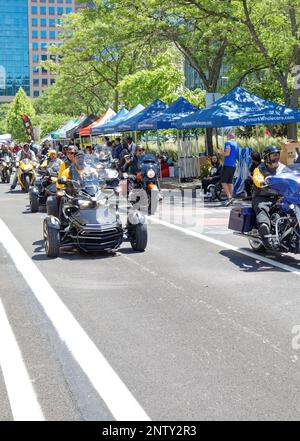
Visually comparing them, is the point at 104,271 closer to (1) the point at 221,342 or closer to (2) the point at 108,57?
(1) the point at 221,342

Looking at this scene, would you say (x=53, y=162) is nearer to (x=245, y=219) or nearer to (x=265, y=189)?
(x=245, y=219)

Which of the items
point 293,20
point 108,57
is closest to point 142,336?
point 293,20

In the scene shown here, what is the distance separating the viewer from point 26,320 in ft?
21.9

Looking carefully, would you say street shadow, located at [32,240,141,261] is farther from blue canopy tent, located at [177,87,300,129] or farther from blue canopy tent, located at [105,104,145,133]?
blue canopy tent, located at [105,104,145,133]

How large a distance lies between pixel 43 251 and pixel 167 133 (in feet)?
83.4

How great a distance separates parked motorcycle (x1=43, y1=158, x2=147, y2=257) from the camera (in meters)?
10.1

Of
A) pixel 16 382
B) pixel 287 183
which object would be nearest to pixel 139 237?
pixel 287 183

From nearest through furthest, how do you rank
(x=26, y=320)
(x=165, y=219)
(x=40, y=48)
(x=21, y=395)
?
1. (x=21, y=395)
2. (x=26, y=320)
3. (x=165, y=219)
4. (x=40, y=48)

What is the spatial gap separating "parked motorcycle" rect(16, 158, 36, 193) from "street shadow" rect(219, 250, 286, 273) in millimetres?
14452

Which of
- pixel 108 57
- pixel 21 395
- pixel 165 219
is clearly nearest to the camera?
pixel 21 395

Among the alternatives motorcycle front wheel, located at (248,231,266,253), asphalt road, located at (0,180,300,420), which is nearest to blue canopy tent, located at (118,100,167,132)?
asphalt road, located at (0,180,300,420)

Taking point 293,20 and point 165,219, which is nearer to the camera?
point 165,219

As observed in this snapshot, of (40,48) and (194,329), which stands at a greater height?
(40,48)

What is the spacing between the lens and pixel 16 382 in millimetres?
4930
